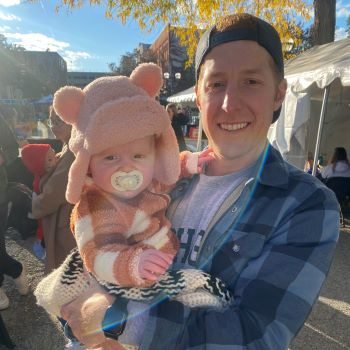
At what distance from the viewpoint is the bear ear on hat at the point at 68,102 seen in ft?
4.02

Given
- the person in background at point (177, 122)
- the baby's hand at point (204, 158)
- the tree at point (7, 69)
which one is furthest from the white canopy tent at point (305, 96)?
the tree at point (7, 69)

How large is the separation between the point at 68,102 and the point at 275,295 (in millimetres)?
965

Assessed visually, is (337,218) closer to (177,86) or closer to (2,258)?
(2,258)

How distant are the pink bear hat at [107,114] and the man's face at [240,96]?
0.22m

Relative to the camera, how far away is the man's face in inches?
49.4

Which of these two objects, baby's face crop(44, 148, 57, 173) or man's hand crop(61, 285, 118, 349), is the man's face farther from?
baby's face crop(44, 148, 57, 173)

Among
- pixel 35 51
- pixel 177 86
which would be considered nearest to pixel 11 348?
pixel 177 86

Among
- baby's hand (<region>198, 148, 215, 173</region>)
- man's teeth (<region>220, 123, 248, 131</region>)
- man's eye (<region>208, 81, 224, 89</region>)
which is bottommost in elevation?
baby's hand (<region>198, 148, 215, 173</region>)

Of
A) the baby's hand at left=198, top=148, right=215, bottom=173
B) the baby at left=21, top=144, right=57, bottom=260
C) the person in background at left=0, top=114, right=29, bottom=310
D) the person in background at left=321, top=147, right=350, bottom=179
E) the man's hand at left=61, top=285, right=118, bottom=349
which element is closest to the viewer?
the man's hand at left=61, top=285, right=118, bottom=349

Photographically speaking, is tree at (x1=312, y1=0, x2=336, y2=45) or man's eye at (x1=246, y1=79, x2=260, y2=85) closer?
man's eye at (x1=246, y1=79, x2=260, y2=85)

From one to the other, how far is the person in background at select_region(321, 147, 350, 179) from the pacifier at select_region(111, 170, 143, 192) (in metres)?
5.87

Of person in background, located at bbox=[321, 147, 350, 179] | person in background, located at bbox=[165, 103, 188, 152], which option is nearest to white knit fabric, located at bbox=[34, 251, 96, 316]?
person in background, located at bbox=[165, 103, 188, 152]

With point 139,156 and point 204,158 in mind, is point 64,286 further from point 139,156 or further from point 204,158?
point 204,158

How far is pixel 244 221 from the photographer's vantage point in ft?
3.84
